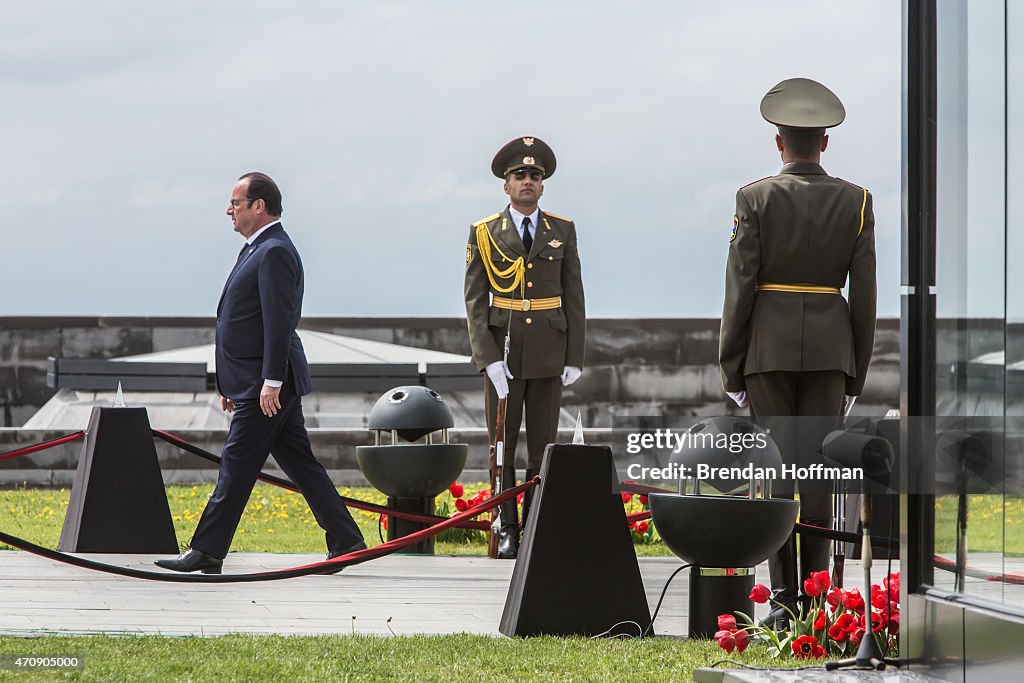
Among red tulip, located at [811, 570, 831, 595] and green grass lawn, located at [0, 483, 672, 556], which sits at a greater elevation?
red tulip, located at [811, 570, 831, 595]

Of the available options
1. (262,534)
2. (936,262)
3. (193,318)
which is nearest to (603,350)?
(193,318)

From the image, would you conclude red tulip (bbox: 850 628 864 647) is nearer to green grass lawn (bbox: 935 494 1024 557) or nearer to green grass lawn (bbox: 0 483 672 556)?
green grass lawn (bbox: 935 494 1024 557)

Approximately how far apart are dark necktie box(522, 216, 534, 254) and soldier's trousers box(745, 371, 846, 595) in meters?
2.84

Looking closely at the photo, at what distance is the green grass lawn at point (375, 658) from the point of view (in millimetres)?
4809

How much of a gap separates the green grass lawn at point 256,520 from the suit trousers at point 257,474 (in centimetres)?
145

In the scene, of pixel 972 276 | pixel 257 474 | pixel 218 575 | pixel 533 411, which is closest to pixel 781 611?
pixel 972 276

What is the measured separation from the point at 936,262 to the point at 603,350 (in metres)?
13.3

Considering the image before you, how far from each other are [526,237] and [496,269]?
271mm

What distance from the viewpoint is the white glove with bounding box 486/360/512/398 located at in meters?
8.50

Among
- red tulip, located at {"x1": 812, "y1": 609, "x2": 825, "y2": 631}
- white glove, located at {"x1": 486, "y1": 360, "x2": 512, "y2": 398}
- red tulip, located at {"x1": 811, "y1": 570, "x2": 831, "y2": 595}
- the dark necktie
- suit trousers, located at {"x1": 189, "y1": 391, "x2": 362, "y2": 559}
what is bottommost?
red tulip, located at {"x1": 812, "y1": 609, "x2": 825, "y2": 631}

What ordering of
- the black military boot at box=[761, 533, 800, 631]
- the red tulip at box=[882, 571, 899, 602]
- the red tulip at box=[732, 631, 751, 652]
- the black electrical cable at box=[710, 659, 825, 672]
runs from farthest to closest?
the black military boot at box=[761, 533, 800, 631]
the red tulip at box=[732, 631, 751, 652]
the red tulip at box=[882, 571, 899, 602]
the black electrical cable at box=[710, 659, 825, 672]

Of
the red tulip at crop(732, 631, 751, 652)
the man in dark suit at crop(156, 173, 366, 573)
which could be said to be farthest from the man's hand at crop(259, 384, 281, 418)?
the red tulip at crop(732, 631, 751, 652)

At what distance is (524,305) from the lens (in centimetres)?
862

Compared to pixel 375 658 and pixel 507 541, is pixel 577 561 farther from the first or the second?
pixel 507 541
